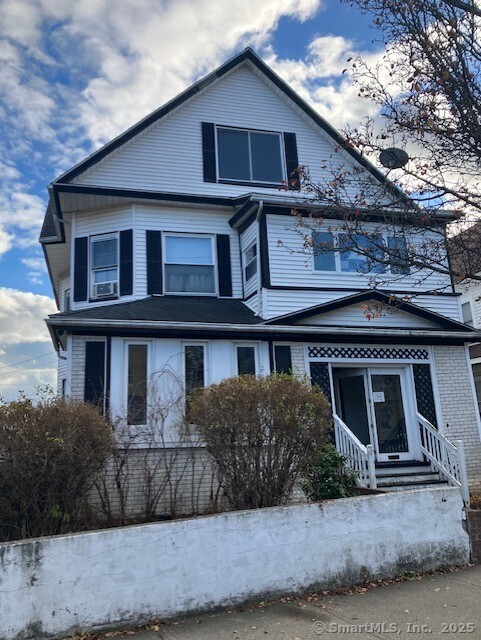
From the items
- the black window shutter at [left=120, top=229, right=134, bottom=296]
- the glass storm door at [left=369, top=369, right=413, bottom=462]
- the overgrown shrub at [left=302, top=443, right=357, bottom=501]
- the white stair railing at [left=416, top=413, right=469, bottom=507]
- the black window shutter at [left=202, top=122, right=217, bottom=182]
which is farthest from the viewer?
the black window shutter at [left=202, top=122, right=217, bottom=182]

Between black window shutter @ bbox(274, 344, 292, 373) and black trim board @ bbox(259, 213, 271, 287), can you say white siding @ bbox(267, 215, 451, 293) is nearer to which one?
black trim board @ bbox(259, 213, 271, 287)

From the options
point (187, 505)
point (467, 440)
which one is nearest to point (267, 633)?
point (187, 505)

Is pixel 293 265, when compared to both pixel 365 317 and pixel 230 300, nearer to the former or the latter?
pixel 230 300

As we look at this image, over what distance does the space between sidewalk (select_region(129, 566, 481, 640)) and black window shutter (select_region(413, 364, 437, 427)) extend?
5.90 metres

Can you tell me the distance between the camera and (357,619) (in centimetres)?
530

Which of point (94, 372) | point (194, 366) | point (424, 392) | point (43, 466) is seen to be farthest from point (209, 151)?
point (43, 466)

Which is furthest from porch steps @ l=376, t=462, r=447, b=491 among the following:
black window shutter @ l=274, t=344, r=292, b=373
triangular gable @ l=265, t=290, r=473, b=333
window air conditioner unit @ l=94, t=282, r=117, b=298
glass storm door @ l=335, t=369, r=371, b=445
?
window air conditioner unit @ l=94, t=282, r=117, b=298

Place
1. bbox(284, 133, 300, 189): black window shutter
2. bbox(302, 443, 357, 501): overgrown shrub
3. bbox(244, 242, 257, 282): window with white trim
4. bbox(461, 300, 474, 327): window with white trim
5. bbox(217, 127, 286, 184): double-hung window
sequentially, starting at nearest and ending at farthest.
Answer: bbox(302, 443, 357, 501): overgrown shrub → bbox(244, 242, 257, 282): window with white trim → bbox(217, 127, 286, 184): double-hung window → bbox(284, 133, 300, 189): black window shutter → bbox(461, 300, 474, 327): window with white trim

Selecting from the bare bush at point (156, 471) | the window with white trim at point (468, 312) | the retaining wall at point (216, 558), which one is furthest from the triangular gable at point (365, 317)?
the window with white trim at point (468, 312)

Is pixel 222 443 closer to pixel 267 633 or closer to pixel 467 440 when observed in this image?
pixel 267 633

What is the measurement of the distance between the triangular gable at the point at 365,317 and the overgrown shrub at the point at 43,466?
5603 millimetres

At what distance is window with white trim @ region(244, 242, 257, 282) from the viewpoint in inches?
489

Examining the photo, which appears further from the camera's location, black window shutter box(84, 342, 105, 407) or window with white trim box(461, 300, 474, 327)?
window with white trim box(461, 300, 474, 327)

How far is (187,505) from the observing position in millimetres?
9344
